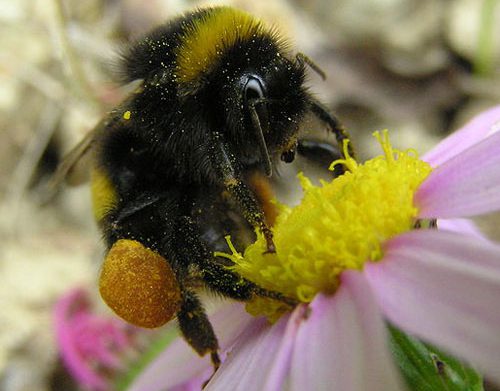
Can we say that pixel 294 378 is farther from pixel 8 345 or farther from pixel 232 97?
pixel 8 345

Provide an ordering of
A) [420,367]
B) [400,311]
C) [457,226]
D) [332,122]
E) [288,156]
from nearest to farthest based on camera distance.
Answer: [400,311], [420,367], [288,156], [332,122], [457,226]

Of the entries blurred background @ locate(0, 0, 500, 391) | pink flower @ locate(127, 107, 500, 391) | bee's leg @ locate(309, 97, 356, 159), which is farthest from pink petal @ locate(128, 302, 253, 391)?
blurred background @ locate(0, 0, 500, 391)

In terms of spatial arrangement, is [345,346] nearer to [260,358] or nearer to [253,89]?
[260,358]

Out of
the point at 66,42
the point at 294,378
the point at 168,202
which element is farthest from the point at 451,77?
the point at 294,378

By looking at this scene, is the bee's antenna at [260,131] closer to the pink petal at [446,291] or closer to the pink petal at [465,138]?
the pink petal at [446,291]

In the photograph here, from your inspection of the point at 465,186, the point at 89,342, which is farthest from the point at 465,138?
the point at 89,342

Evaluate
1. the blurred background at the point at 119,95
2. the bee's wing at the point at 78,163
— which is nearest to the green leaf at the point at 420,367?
the bee's wing at the point at 78,163
